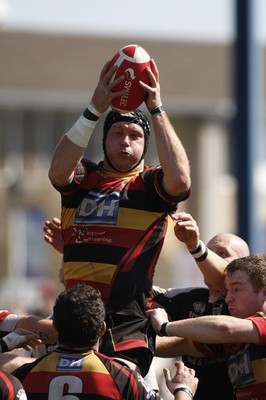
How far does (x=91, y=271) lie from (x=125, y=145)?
0.75 m

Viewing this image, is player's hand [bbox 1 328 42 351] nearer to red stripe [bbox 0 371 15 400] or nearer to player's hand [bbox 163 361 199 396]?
red stripe [bbox 0 371 15 400]

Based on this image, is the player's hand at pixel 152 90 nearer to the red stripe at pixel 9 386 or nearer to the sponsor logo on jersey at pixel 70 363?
the sponsor logo on jersey at pixel 70 363

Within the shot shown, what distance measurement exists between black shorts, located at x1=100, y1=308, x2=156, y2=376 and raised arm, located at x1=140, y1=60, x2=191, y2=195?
2.52 feet

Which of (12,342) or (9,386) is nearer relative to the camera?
(9,386)

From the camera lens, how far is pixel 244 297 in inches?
269

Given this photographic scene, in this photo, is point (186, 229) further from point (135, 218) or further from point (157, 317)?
point (157, 317)

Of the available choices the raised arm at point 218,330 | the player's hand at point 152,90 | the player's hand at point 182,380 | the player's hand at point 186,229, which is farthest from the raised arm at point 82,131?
the player's hand at point 182,380

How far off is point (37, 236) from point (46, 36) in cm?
921

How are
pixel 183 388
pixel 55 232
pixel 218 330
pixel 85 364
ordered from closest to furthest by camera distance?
1. pixel 85 364
2. pixel 183 388
3. pixel 218 330
4. pixel 55 232

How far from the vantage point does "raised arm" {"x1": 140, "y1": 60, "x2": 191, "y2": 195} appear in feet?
22.5

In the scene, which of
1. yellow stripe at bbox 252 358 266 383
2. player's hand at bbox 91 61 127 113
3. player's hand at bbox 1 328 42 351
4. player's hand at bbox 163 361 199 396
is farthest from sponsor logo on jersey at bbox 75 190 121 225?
yellow stripe at bbox 252 358 266 383

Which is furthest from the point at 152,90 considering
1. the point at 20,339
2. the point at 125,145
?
the point at 20,339

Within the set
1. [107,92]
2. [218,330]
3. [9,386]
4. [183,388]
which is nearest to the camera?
[9,386]

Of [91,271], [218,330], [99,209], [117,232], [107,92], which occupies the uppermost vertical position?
[107,92]
